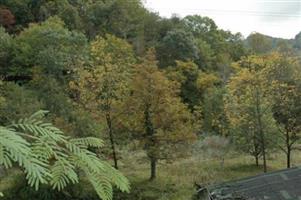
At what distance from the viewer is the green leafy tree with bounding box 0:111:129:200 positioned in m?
1.06

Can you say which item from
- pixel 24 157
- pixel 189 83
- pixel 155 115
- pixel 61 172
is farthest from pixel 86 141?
pixel 189 83

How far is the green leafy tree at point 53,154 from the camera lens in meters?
1.06

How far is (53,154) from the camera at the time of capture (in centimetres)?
129

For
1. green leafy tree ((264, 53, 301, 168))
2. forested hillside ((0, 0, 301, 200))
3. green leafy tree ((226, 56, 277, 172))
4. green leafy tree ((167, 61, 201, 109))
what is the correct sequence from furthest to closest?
green leafy tree ((167, 61, 201, 109)) → green leafy tree ((264, 53, 301, 168)) → green leafy tree ((226, 56, 277, 172)) → forested hillside ((0, 0, 301, 200))

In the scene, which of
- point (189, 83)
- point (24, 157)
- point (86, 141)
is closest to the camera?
point (24, 157)

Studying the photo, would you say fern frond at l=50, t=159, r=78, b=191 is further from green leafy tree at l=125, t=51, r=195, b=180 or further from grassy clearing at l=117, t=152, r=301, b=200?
green leafy tree at l=125, t=51, r=195, b=180

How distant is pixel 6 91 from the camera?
Result: 23.7 meters

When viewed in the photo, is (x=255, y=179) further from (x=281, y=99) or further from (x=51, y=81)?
(x=51, y=81)

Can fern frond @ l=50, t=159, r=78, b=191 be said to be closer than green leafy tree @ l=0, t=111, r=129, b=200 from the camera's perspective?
No

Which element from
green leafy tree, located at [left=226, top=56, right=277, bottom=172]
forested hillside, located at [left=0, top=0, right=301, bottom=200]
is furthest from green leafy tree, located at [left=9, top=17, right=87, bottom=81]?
green leafy tree, located at [left=226, top=56, right=277, bottom=172]

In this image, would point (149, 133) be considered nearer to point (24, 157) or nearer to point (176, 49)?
point (176, 49)

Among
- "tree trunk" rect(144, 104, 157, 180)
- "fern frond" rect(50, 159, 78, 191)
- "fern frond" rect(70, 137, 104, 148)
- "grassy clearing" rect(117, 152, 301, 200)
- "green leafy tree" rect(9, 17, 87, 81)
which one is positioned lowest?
"grassy clearing" rect(117, 152, 301, 200)

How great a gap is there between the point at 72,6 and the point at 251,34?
55.7ft

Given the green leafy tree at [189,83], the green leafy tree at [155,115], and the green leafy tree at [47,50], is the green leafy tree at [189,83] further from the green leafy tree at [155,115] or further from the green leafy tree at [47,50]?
the green leafy tree at [155,115]
